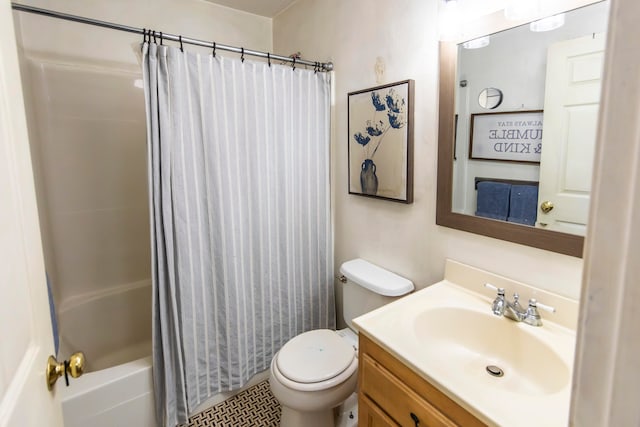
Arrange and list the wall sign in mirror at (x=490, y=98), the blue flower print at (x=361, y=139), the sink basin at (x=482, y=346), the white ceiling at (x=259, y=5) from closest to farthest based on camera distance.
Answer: the sink basin at (x=482, y=346)
the wall sign in mirror at (x=490, y=98)
the blue flower print at (x=361, y=139)
the white ceiling at (x=259, y=5)

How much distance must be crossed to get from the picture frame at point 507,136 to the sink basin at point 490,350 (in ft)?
1.96

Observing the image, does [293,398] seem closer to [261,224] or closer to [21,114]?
[261,224]

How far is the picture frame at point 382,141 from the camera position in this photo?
5.14ft

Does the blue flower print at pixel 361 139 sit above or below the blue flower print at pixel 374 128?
below

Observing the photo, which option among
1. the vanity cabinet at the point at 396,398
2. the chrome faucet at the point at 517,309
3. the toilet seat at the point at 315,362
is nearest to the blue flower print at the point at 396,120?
the chrome faucet at the point at 517,309

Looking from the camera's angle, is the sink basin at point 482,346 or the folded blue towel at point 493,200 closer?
the sink basin at point 482,346

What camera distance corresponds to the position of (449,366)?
961 mm

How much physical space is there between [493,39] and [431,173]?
0.56 meters

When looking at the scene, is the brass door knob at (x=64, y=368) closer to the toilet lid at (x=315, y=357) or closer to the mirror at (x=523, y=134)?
the toilet lid at (x=315, y=357)

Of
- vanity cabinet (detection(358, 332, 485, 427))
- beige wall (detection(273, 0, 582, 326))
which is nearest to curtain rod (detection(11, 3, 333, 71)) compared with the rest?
beige wall (detection(273, 0, 582, 326))

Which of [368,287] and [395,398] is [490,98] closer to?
[368,287]

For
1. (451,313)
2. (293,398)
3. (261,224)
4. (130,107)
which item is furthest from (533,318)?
(130,107)

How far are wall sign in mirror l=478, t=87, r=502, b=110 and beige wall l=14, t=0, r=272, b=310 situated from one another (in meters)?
1.78

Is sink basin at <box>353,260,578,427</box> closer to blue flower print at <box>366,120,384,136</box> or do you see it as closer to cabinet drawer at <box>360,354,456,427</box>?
cabinet drawer at <box>360,354,456,427</box>
